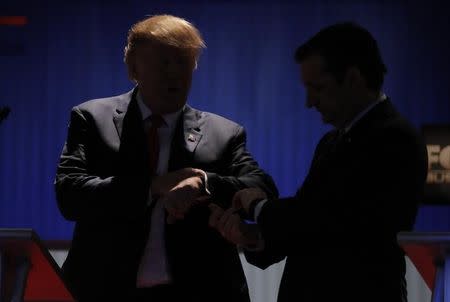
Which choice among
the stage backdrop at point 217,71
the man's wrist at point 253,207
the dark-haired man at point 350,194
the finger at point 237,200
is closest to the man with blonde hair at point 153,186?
the finger at point 237,200

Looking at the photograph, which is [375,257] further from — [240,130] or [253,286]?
[253,286]

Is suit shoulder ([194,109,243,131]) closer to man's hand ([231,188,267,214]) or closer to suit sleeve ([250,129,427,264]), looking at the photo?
man's hand ([231,188,267,214])

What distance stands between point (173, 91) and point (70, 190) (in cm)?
41

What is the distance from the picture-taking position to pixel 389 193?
5.90ft

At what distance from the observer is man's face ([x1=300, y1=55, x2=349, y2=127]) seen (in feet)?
6.41

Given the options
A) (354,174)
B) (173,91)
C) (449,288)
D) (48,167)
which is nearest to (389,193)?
(354,174)

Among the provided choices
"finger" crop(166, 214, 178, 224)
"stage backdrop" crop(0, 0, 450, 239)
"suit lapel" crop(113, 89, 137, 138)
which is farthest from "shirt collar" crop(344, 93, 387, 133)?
"stage backdrop" crop(0, 0, 450, 239)

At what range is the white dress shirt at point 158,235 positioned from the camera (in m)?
2.30

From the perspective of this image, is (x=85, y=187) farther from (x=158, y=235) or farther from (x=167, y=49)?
(x=167, y=49)

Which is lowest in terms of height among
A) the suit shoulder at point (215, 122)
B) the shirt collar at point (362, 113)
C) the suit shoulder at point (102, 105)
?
the suit shoulder at point (215, 122)

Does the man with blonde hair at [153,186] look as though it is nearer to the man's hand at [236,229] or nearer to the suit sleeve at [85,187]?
the suit sleeve at [85,187]

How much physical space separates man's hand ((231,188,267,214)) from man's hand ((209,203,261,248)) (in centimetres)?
2

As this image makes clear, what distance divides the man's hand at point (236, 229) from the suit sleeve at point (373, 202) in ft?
0.82

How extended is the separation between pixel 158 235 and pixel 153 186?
0.15 metres
